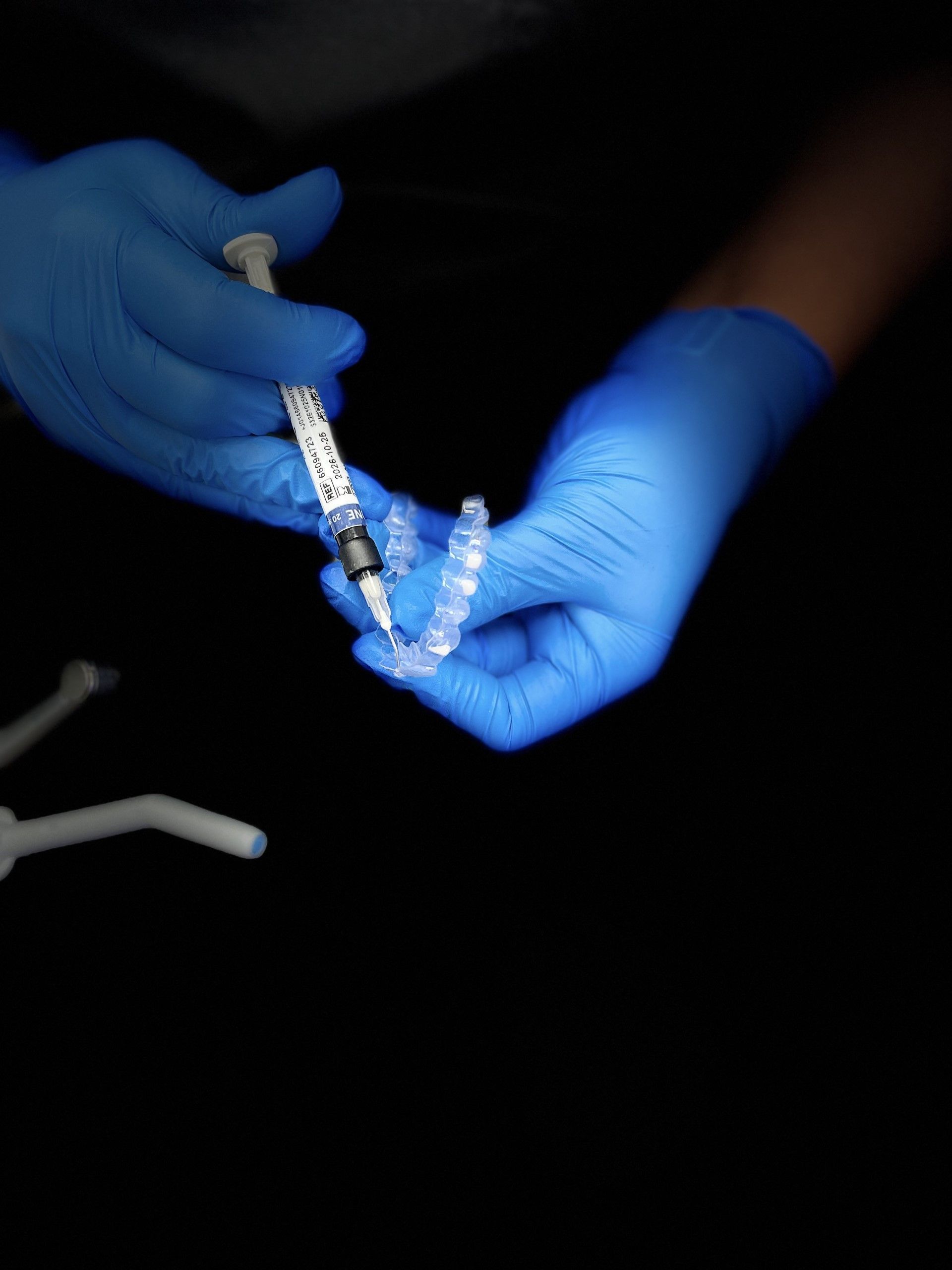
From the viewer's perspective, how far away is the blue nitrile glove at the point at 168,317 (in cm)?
86

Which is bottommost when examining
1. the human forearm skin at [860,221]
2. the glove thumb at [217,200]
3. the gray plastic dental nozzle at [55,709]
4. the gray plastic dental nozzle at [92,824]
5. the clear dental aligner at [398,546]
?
the gray plastic dental nozzle at [92,824]

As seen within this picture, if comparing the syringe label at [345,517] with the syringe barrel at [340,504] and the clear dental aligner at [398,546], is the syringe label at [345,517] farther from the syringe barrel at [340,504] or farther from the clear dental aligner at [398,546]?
the clear dental aligner at [398,546]

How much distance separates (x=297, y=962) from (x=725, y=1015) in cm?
63

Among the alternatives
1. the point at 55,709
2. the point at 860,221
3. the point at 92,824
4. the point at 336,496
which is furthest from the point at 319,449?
the point at 860,221

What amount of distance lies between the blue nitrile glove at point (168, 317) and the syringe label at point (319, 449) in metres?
0.02

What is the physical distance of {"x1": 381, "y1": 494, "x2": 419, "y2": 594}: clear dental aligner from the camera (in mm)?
1015

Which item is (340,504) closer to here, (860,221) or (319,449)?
(319,449)

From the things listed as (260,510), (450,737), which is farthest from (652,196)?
(450,737)

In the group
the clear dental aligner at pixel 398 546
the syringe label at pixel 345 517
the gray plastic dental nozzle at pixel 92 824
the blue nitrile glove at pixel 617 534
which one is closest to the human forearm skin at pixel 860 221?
the blue nitrile glove at pixel 617 534

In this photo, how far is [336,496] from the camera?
84 centimetres

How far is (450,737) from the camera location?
128 centimetres

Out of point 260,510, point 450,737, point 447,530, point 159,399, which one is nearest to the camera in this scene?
point 159,399

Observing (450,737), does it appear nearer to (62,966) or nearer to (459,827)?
(459,827)

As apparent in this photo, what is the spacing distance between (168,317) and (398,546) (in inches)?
15.3
